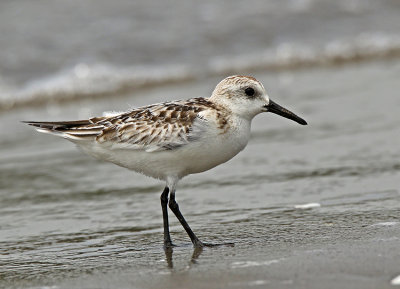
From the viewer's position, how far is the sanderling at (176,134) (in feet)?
18.5

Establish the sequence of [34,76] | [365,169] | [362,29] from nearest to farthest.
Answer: [365,169]
[34,76]
[362,29]

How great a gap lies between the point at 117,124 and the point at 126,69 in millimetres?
7402

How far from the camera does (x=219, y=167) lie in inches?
A: 316

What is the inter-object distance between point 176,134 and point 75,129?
881 millimetres

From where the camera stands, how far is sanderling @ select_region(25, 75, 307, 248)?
18.5 feet

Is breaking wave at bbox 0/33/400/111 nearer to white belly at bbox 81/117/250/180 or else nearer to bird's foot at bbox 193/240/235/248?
white belly at bbox 81/117/250/180

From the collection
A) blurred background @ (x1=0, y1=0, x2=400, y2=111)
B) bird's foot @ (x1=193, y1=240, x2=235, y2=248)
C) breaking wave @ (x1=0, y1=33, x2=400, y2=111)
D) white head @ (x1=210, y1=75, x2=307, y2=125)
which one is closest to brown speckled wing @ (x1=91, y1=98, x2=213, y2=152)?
white head @ (x1=210, y1=75, x2=307, y2=125)

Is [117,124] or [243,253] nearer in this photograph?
[243,253]

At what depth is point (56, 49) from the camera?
13469mm

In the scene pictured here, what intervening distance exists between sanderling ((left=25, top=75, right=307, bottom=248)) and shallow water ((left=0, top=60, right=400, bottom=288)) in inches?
21.5

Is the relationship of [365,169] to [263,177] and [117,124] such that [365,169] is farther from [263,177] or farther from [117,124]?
[117,124]

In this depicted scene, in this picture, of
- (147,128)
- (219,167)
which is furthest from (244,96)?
(219,167)

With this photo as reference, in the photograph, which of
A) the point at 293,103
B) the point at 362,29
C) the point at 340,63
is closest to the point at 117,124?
the point at 293,103

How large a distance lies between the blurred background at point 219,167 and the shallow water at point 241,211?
21mm
